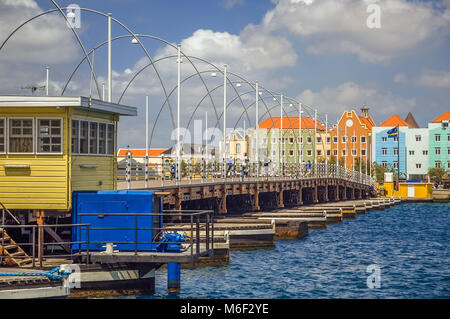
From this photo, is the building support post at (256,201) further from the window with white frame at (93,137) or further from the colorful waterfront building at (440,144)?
the colorful waterfront building at (440,144)

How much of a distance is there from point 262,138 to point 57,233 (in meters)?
143

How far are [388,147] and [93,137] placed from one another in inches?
5496

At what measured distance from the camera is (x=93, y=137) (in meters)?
27.2

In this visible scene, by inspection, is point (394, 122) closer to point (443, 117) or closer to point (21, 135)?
point (443, 117)

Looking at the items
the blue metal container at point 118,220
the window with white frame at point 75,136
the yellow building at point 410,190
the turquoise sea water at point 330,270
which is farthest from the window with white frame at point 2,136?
the yellow building at point 410,190

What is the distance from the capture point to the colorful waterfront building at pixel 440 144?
510 feet

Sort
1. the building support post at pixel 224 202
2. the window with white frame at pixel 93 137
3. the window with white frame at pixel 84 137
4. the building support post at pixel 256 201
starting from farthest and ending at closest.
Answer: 1. the building support post at pixel 256 201
2. the building support post at pixel 224 202
3. the window with white frame at pixel 93 137
4. the window with white frame at pixel 84 137

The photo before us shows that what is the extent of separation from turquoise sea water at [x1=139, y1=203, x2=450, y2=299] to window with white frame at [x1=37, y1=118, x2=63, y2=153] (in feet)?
20.7

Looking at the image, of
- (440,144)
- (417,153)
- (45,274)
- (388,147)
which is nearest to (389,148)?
(388,147)

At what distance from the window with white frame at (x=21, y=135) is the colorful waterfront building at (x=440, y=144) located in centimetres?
14046

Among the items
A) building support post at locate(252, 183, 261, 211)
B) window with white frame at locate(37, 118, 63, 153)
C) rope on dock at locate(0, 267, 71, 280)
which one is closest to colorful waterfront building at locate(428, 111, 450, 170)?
building support post at locate(252, 183, 261, 211)

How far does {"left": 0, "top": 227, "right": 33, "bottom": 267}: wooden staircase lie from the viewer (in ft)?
75.7

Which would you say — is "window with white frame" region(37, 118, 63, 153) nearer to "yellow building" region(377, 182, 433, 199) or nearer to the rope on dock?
the rope on dock

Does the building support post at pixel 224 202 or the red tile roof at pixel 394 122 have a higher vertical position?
the red tile roof at pixel 394 122
